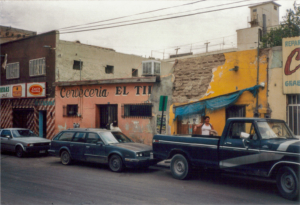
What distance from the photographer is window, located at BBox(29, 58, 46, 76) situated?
2050 centimetres

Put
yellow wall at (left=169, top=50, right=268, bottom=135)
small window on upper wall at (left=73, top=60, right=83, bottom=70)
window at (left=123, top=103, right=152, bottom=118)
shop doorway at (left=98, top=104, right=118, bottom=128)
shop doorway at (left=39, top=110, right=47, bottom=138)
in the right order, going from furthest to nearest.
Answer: small window on upper wall at (left=73, top=60, right=83, bottom=70) < shop doorway at (left=39, top=110, right=47, bottom=138) < shop doorway at (left=98, top=104, right=118, bottom=128) < window at (left=123, top=103, right=152, bottom=118) < yellow wall at (left=169, top=50, right=268, bottom=135)

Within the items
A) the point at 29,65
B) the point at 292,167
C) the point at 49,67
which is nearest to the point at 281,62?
the point at 292,167

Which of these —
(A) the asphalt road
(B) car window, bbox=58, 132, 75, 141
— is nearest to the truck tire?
(A) the asphalt road

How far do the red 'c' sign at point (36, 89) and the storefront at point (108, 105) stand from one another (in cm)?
169

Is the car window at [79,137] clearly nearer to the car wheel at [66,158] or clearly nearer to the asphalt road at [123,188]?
the car wheel at [66,158]

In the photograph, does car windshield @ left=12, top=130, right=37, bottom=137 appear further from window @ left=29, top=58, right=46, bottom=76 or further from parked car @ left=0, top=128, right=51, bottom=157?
window @ left=29, top=58, right=46, bottom=76

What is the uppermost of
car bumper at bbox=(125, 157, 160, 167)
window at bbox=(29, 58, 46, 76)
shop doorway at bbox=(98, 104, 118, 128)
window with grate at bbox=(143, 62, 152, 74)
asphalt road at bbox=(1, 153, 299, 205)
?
window at bbox=(29, 58, 46, 76)

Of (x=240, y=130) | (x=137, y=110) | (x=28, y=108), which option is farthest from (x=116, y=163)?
(x=28, y=108)

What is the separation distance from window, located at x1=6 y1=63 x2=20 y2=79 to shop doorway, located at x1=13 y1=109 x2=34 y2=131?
293 centimetres

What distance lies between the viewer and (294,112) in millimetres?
10695

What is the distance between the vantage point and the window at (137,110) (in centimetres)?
1506

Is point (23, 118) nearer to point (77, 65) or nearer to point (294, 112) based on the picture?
point (77, 65)

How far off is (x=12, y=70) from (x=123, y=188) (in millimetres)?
19935

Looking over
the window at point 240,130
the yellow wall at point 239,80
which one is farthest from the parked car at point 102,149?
the yellow wall at point 239,80
